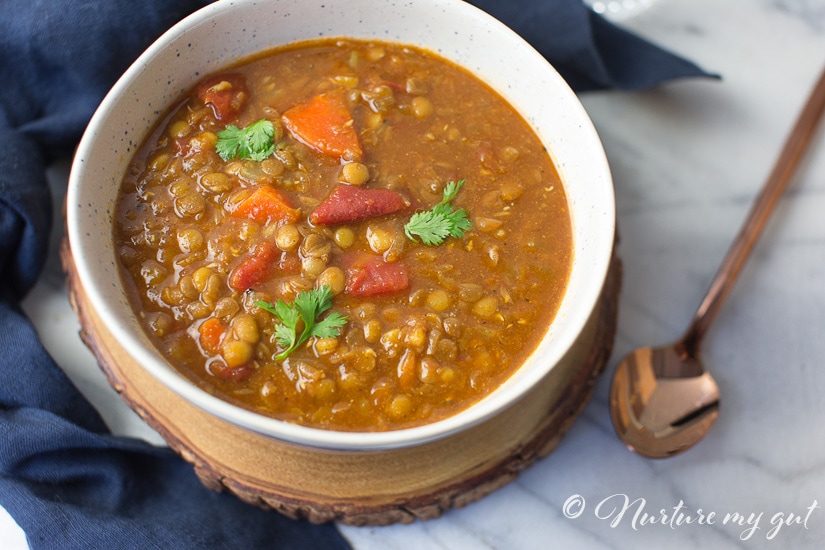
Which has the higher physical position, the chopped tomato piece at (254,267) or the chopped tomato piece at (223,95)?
the chopped tomato piece at (223,95)

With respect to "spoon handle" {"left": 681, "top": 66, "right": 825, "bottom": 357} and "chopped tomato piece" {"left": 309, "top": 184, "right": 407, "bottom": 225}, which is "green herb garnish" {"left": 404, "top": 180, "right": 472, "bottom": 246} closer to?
"chopped tomato piece" {"left": 309, "top": 184, "right": 407, "bottom": 225}

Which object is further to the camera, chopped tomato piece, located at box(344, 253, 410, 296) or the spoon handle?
the spoon handle

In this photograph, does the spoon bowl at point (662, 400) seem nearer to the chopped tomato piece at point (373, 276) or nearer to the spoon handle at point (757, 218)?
the spoon handle at point (757, 218)

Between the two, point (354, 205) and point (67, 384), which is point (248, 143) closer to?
point (354, 205)

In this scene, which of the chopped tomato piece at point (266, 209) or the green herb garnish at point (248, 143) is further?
the green herb garnish at point (248, 143)

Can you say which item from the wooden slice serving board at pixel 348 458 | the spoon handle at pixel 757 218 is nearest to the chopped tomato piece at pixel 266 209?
the wooden slice serving board at pixel 348 458

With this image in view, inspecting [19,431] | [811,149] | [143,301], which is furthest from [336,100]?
[811,149]

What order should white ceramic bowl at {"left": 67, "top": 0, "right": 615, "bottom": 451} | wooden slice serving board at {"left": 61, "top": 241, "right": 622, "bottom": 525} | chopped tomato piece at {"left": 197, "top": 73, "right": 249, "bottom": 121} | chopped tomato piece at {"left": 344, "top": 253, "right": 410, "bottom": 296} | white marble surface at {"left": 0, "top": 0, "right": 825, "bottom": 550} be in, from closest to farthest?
1. white ceramic bowl at {"left": 67, "top": 0, "right": 615, "bottom": 451}
2. chopped tomato piece at {"left": 344, "top": 253, "right": 410, "bottom": 296}
3. wooden slice serving board at {"left": 61, "top": 241, "right": 622, "bottom": 525}
4. chopped tomato piece at {"left": 197, "top": 73, "right": 249, "bottom": 121}
5. white marble surface at {"left": 0, "top": 0, "right": 825, "bottom": 550}

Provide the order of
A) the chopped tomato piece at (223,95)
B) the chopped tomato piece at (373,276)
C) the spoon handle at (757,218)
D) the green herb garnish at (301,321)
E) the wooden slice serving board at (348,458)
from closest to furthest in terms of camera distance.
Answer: the green herb garnish at (301,321)
the chopped tomato piece at (373,276)
the wooden slice serving board at (348,458)
the chopped tomato piece at (223,95)
the spoon handle at (757,218)

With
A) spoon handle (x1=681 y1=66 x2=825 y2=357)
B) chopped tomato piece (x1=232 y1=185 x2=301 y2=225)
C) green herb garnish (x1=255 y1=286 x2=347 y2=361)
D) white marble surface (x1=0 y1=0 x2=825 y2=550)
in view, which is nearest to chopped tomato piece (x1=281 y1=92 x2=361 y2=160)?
chopped tomato piece (x1=232 y1=185 x2=301 y2=225)
